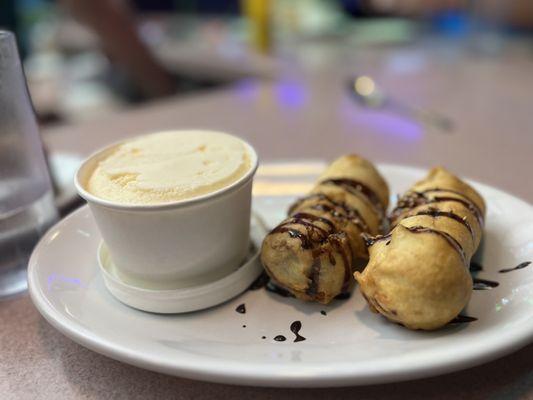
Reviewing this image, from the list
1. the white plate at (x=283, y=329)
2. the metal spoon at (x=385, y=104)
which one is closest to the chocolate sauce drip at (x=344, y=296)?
the white plate at (x=283, y=329)

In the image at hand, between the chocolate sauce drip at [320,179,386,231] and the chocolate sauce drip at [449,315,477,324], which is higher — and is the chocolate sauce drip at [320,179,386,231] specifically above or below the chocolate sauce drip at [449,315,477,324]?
above

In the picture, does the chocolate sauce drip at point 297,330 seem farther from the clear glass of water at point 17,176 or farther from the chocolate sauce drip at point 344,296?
the clear glass of water at point 17,176

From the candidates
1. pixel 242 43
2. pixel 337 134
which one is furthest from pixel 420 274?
pixel 242 43

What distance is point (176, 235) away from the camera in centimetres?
69

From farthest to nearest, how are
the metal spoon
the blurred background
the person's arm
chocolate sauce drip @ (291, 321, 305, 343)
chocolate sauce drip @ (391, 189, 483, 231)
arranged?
1. the blurred background
2. the person's arm
3. the metal spoon
4. chocolate sauce drip @ (391, 189, 483, 231)
5. chocolate sauce drip @ (291, 321, 305, 343)

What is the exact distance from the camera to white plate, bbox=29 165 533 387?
A: 1.75 feet

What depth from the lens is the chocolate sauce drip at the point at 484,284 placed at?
701 mm

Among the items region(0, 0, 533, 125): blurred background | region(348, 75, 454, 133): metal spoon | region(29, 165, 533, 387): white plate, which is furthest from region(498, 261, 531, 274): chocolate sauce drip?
region(0, 0, 533, 125): blurred background

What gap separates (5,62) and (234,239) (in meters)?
0.45

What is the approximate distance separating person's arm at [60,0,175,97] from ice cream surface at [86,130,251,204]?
1692 millimetres

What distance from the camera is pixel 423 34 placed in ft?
10.2

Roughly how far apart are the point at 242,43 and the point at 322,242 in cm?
250

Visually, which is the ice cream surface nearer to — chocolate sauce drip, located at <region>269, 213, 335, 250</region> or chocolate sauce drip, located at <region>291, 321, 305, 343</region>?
chocolate sauce drip, located at <region>269, 213, 335, 250</region>

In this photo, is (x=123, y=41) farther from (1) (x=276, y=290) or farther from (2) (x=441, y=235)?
(2) (x=441, y=235)
